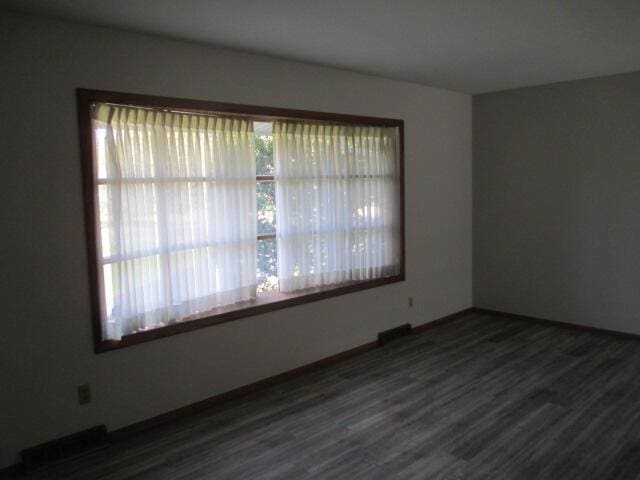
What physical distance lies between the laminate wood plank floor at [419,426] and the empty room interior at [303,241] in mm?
20

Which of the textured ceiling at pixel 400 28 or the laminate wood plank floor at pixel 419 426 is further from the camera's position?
the laminate wood plank floor at pixel 419 426

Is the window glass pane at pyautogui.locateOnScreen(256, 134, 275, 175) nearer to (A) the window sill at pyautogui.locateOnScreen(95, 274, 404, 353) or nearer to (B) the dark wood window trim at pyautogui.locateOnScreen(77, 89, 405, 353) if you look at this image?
(B) the dark wood window trim at pyautogui.locateOnScreen(77, 89, 405, 353)

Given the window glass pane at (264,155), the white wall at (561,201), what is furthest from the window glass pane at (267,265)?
the white wall at (561,201)

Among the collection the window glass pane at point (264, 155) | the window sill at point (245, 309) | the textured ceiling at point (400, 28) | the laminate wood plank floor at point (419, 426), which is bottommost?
the laminate wood plank floor at point (419, 426)

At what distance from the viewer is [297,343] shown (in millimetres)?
4074

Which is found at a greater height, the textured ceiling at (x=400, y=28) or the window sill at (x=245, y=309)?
the textured ceiling at (x=400, y=28)

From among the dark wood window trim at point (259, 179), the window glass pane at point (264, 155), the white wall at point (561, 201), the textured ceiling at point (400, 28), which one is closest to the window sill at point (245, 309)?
the dark wood window trim at point (259, 179)

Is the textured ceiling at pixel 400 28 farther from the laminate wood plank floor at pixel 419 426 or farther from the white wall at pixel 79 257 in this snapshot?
the laminate wood plank floor at pixel 419 426

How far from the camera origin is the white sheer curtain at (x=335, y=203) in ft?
13.1

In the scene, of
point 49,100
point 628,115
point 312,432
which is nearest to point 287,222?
point 312,432

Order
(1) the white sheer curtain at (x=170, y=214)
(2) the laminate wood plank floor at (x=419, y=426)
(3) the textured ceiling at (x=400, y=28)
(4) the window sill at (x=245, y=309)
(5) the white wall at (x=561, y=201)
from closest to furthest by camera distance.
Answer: (3) the textured ceiling at (x=400, y=28) < (2) the laminate wood plank floor at (x=419, y=426) < (1) the white sheer curtain at (x=170, y=214) < (4) the window sill at (x=245, y=309) < (5) the white wall at (x=561, y=201)

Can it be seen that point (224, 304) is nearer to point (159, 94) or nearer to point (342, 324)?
point (342, 324)

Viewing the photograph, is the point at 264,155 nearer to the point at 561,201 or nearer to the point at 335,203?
the point at 335,203

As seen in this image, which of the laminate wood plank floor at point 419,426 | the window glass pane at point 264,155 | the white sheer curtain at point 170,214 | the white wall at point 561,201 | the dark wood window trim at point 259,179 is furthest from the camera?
the white wall at point 561,201
